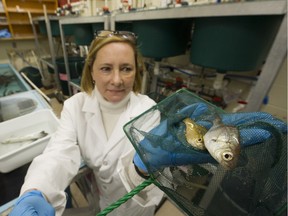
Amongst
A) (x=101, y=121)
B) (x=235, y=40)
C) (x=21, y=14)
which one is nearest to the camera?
(x=235, y=40)

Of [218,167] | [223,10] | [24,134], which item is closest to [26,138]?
[24,134]

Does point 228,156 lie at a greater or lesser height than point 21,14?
lesser

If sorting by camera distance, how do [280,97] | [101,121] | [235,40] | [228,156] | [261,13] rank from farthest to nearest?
[280,97] < [101,121] < [235,40] < [261,13] < [228,156]

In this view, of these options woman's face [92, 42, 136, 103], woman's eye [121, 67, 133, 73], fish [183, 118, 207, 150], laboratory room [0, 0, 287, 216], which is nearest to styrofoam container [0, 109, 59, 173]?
laboratory room [0, 0, 287, 216]

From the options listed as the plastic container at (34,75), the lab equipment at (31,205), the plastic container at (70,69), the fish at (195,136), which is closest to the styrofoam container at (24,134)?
the lab equipment at (31,205)

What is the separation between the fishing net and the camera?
296 mm

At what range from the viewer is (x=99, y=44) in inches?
29.4

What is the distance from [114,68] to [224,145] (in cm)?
62

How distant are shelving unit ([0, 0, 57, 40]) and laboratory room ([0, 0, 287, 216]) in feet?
8.31

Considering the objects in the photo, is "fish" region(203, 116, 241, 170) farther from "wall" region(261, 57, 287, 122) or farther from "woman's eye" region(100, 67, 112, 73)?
"wall" region(261, 57, 287, 122)

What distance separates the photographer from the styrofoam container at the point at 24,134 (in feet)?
2.15

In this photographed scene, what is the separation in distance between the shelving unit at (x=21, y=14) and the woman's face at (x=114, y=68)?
12.4 feet

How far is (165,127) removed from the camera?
1.33 ft

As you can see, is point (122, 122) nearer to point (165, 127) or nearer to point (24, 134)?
point (165, 127)
